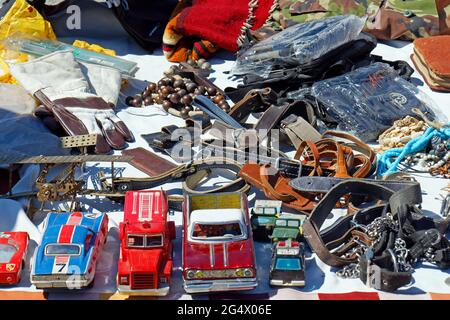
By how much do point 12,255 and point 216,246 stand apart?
95 cm

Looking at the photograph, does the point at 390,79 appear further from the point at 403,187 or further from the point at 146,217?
the point at 146,217

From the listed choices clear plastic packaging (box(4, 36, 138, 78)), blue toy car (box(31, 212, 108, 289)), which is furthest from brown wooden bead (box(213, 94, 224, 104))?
blue toy car (box(31, 212, 108, 289))

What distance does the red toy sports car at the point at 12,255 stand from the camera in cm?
352

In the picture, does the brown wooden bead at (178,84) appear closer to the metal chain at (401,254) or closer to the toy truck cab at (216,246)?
the toy truck cab at (216,246)

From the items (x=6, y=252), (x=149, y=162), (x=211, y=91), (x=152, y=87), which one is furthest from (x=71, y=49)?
(x=6, y=252)

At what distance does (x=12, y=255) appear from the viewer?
11.9ft

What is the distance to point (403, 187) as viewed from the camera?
13.4ft

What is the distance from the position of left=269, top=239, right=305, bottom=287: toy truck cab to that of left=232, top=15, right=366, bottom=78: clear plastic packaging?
83.6 inches

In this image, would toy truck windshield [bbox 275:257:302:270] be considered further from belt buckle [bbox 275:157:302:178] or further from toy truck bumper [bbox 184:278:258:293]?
belt buckle [bbox 275:157:302:178]

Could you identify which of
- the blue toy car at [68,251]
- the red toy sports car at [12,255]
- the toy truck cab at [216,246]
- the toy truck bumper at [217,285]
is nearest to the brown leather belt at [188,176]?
the toy truck cab at [216,246]

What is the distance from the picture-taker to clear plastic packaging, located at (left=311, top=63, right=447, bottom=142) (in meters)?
4.96

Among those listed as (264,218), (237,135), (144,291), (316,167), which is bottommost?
(144,291)

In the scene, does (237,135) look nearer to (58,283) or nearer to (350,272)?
(350,272)

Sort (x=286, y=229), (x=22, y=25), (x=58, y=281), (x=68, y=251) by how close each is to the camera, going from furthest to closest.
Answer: (x=22, y=25) → (x=286, y=229) → (x=68, y=251) → (x=58, y=281)
